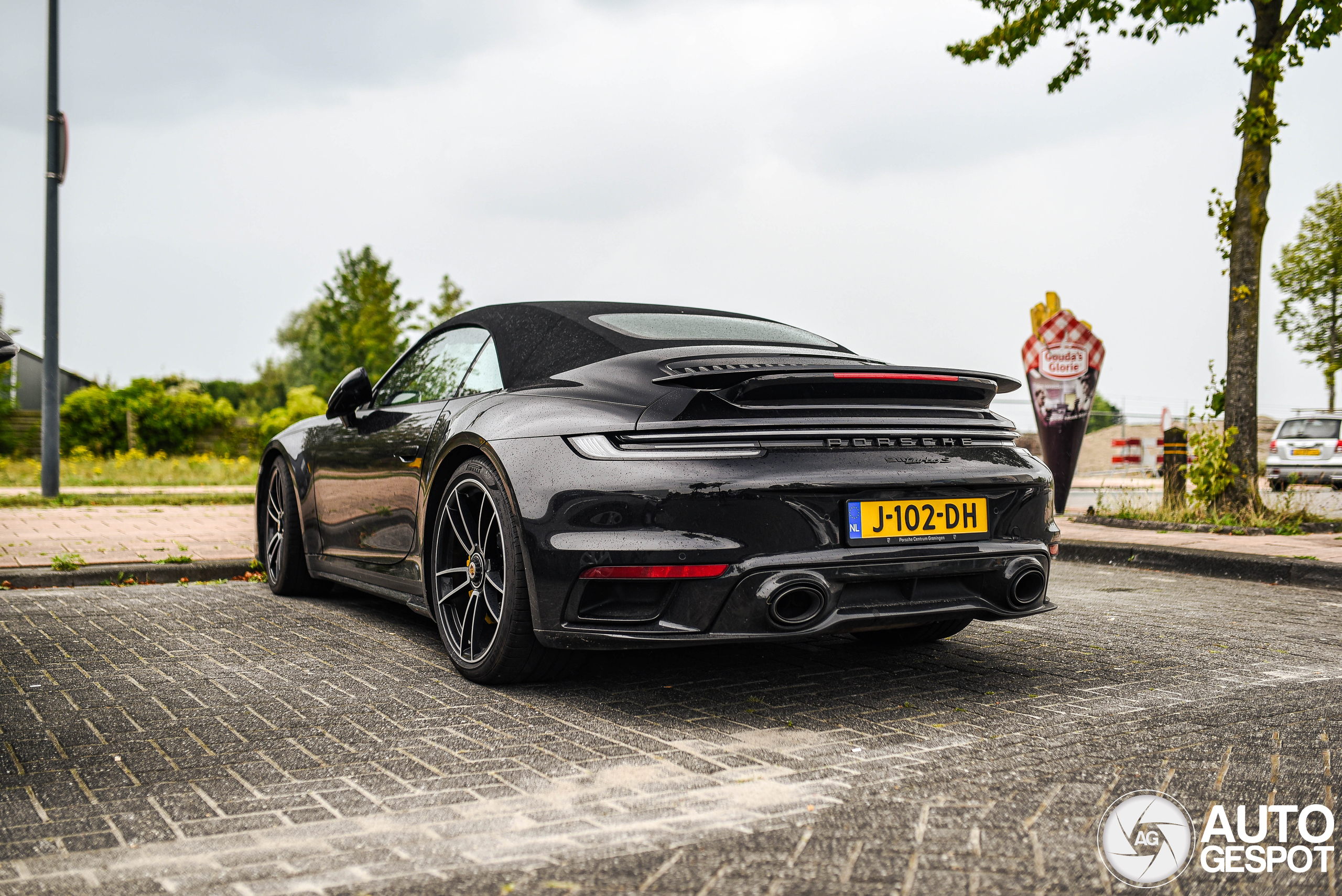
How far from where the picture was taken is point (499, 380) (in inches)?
161

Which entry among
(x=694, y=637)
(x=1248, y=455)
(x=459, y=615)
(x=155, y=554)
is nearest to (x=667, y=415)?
(x=694, y=637)

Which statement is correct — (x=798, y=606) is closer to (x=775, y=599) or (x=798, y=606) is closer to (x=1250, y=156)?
(x=775, y=599)

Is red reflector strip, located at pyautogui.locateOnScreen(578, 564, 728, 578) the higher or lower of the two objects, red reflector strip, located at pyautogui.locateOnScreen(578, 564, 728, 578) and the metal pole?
the lower

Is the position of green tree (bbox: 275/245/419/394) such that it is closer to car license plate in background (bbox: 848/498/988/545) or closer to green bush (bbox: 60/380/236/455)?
green bush (bbox: 60/380/236/455)

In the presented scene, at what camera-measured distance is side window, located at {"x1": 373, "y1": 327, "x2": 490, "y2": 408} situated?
4461mm

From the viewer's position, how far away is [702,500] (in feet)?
10.5

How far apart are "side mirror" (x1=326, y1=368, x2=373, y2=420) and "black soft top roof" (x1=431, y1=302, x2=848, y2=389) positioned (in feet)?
1.93

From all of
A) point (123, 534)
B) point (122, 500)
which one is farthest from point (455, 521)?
point (122, 500)

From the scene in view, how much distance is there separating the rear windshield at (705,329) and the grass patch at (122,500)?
7.96 meters

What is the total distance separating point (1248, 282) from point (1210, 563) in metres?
3.35

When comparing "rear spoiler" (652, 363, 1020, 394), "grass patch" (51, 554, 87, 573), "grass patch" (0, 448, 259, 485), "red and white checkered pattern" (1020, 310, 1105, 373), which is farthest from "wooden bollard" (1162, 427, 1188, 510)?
"grass patch" (0, 448, 259, 485)

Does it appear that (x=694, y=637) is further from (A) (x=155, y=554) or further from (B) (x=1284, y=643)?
(A) (x=155, y=554)

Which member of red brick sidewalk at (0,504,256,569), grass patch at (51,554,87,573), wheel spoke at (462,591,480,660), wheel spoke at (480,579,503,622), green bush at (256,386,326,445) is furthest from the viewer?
green bush at (256,386,326,445)

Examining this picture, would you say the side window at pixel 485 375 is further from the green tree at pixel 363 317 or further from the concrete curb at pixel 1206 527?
the green tree at pixel 363 317
